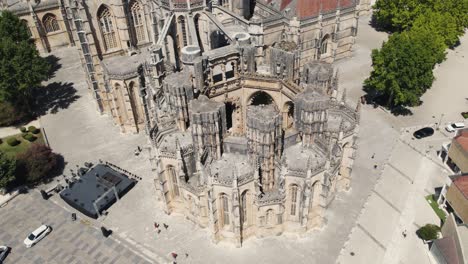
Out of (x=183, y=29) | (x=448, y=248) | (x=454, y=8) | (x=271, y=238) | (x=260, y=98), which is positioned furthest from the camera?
(x=454, y=8)

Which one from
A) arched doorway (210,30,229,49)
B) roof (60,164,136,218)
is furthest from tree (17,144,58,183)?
arched doorway (210,30,229,49)

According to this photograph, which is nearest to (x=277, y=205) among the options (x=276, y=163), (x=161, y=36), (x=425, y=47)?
(x=276, y=163)

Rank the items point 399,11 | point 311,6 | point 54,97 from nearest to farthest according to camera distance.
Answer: point 311,6, point 54,97, point 399,11

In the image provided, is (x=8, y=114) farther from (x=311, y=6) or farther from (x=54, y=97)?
(x=311, y=6)

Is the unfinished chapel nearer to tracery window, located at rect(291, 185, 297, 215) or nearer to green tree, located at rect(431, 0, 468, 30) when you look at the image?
tracery window, located at rect(291, 185, 297, 215)

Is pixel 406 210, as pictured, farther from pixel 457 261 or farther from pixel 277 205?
pixel 277 205

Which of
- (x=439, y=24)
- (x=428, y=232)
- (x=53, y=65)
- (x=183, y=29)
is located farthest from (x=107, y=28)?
(x=439, y=24)

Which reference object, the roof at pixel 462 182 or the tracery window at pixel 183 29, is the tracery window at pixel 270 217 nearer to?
the roof at pixel 462 182
